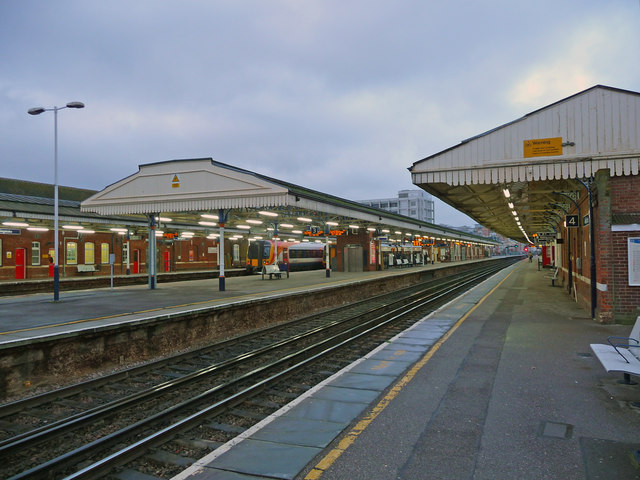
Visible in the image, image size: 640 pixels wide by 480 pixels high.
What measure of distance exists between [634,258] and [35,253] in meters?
34.4

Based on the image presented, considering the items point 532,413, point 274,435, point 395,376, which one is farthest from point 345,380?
point 532,413

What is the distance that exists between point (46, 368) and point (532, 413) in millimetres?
8876

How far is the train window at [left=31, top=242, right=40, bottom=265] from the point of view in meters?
30.2

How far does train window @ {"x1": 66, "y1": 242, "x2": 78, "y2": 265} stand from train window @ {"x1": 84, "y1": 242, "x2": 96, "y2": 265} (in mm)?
856

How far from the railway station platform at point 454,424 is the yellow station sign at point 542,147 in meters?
5.17

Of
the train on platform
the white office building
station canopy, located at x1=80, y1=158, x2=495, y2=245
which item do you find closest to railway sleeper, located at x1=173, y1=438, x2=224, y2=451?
station canopy, located at x1=80, y1=158, x2=495, y2=245

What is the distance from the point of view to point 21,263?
2933cm

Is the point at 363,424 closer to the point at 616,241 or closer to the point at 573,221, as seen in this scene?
the point at 616,241

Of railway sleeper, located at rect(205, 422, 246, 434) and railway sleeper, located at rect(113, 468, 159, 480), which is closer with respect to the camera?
railway sleeper, located at rect(113, 468, 159, 480)

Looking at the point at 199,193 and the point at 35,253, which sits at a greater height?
the point at 199,193

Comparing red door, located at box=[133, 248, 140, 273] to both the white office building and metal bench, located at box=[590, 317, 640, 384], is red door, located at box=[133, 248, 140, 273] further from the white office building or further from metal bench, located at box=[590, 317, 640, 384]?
the white office building

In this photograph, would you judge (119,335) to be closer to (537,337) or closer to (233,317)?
(233,317)

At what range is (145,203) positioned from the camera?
1972 centimetres

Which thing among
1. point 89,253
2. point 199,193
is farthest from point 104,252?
point 199,193
